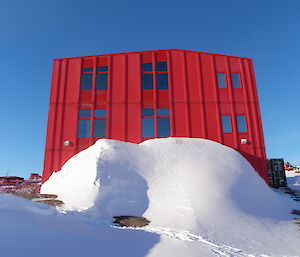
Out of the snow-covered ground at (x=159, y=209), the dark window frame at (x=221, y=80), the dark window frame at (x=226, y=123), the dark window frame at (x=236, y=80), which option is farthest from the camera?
the dark window frame at (x=236, y=80)

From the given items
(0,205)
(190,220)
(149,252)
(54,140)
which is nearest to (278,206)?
(190,220)

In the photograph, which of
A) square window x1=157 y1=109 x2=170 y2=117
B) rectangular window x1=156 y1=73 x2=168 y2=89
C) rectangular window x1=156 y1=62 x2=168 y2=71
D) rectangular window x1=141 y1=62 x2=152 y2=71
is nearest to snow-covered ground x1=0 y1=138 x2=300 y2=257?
square window x1=157 y1=109 x2=170 y2=117

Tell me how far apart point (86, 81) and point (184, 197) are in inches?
506

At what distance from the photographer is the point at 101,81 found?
17984mm

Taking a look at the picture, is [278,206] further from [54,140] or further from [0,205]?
[54,140]

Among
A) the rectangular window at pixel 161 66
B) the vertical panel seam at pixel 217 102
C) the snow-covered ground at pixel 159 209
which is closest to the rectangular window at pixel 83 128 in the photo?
the snow-covered ground at pixel 159 209

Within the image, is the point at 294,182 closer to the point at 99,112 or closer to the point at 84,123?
the point at 99,112

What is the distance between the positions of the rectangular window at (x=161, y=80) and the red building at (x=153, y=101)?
0.08 meters

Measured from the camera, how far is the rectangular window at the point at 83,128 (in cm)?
1670

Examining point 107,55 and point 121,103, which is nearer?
point 121,103

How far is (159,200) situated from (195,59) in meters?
12.9

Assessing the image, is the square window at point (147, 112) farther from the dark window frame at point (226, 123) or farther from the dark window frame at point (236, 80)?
the dark window frame at point (236, 80)

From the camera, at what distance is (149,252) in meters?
4.84

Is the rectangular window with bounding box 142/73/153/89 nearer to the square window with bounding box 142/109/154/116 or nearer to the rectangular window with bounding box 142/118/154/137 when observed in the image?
the square window with bounding box 142/109/154/116
